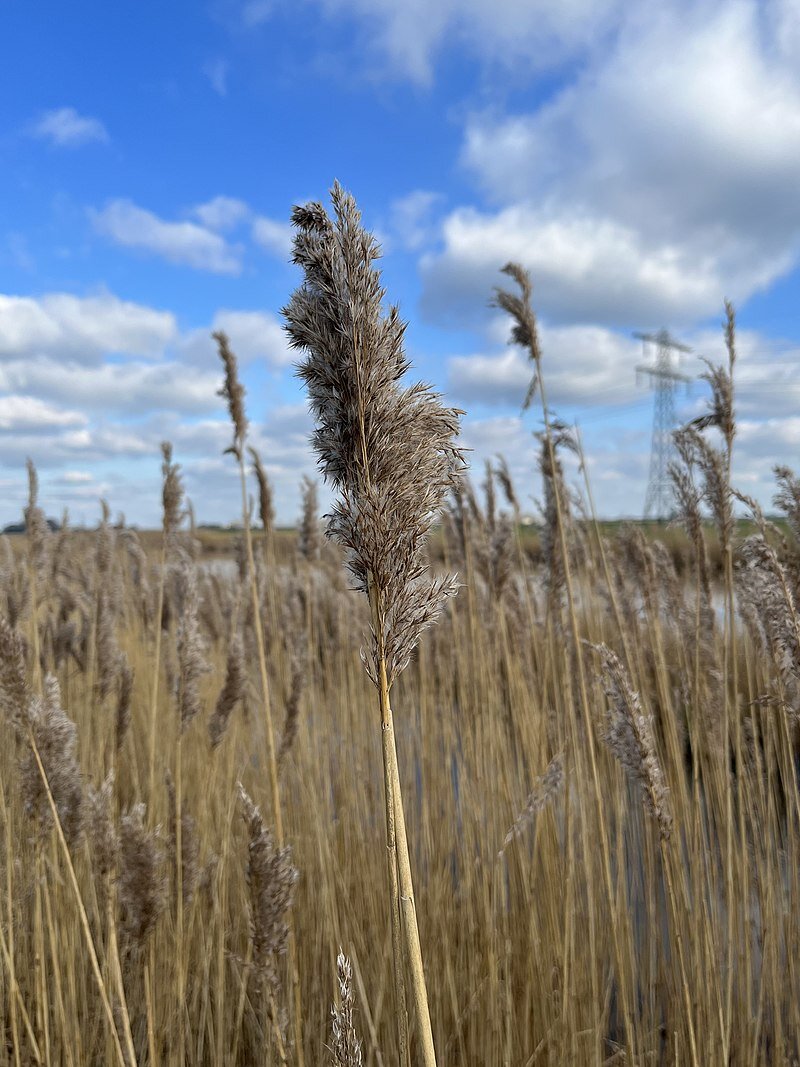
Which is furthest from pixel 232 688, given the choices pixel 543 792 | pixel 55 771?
pixel 543 792

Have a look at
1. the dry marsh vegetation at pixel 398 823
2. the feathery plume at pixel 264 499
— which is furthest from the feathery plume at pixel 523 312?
the feathery plume at pixel 264 499

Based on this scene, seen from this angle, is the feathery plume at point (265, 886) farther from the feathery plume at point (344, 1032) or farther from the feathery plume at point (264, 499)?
the feathery plume at point (264, 499)

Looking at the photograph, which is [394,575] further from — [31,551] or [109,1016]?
[31,551]

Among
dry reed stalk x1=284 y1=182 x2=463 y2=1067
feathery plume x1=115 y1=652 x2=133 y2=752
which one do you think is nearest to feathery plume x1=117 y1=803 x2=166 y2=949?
dry reed stalk x1=284 y1=182 x2=463 y2=1067

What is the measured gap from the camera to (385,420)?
91 cm

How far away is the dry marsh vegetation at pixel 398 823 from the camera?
927 millimetres

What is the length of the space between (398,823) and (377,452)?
1.48 feet

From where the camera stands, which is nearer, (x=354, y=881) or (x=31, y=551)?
(x=354, y=881)

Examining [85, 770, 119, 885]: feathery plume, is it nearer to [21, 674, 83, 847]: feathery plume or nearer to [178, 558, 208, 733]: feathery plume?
[21, 674, 83, 847]: feathery plume

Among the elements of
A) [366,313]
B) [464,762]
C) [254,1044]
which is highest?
[366,313]

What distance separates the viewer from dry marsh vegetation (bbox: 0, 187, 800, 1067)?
927mm

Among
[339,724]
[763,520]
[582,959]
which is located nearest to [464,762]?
[582,959]

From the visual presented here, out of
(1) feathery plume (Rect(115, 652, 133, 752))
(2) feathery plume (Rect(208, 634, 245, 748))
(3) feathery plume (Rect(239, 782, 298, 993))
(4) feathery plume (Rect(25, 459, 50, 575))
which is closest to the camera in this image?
(3) feathery plume (Rect(239, 782, 298, 993))

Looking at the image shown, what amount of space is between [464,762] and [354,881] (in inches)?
29.4
